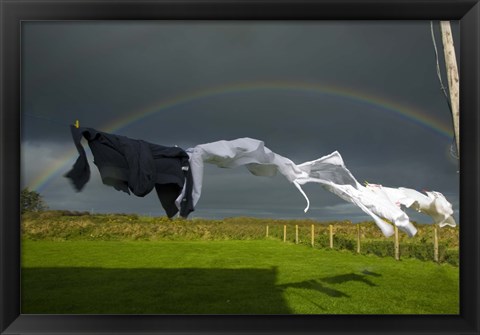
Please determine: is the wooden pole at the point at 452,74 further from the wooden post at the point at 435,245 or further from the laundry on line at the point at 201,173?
the wooden post at the point at 435,245

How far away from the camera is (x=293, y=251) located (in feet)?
25.7

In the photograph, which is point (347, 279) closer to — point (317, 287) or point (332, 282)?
point (332, 282)

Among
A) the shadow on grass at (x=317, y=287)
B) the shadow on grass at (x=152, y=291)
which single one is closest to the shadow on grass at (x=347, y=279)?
the shadow on grass at (x=317, y=287)

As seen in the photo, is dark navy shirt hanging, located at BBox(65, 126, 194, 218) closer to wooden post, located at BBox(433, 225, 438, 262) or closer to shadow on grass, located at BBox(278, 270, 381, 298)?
shadow on grass, located at BBox(278, 270, 381, 298)

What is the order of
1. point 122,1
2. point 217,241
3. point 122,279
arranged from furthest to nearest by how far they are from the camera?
point 217,241, point 122,279, point 122,1

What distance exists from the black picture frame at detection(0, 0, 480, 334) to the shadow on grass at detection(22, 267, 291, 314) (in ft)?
8.48

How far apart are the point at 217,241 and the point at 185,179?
6573mm

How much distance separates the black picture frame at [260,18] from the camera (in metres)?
1.95

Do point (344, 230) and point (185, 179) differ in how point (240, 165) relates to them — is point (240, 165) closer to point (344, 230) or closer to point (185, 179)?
point (185, 179)

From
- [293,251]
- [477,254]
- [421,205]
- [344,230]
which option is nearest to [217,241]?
[293,251]

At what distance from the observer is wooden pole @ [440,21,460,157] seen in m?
2.41

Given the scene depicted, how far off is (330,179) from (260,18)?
976 mm

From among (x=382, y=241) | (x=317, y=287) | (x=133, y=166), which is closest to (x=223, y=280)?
(x=317, y=287)

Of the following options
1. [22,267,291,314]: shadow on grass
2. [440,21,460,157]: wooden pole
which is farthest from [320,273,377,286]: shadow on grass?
[440,21,460,157]: wooden pole
